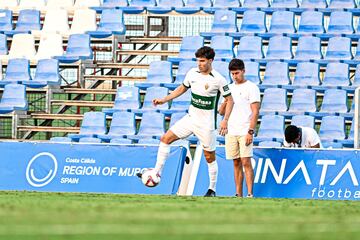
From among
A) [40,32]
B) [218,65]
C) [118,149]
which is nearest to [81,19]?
[40,32]

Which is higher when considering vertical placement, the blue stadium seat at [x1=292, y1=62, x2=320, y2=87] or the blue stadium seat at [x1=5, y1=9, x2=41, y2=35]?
the blue stadium seat at [x1=5, y1=9, x2=41, y2=35]

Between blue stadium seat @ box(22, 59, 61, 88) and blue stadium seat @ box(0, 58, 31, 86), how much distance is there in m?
0.21

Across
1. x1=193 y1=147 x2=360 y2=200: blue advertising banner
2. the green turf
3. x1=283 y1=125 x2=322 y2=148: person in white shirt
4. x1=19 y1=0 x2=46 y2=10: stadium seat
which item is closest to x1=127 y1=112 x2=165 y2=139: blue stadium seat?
x1=193 y1=147 x2=360 y2=200: blue advertising banner

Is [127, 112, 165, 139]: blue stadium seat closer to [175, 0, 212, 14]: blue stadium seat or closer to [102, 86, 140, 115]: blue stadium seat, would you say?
[102, 86, 140, 115]: blue stadium seat

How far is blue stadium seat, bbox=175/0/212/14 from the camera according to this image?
24425 mm

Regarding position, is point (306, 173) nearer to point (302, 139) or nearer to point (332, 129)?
point (302, 139)

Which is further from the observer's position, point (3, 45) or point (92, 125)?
point (3, 45)

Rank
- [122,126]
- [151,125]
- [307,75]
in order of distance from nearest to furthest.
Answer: [151,125], [122,126], [307,75]

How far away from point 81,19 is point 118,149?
8265 millimetres

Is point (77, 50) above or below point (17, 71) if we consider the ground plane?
above

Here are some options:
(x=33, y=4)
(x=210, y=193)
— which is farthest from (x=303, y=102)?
(x=33, y=4)

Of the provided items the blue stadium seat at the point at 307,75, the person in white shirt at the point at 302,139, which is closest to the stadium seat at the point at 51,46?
the blue stadium seat at the point at 307,75

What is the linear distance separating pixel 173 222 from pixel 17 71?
16666 millimetres

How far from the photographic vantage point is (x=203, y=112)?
50.9 feet
